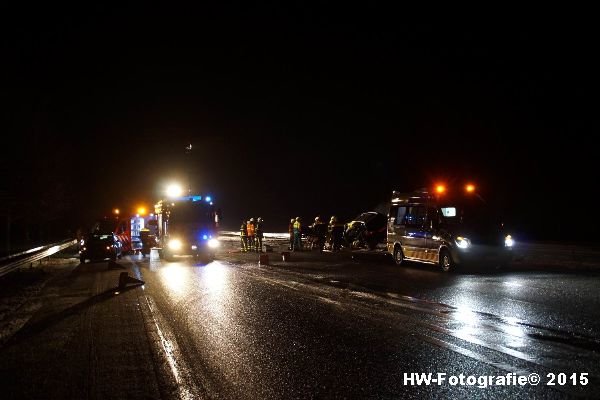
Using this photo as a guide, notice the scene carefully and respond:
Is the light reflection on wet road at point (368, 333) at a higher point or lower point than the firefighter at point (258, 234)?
lower

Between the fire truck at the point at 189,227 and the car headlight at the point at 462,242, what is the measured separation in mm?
11824

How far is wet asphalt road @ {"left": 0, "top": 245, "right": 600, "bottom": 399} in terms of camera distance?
613 centimetres

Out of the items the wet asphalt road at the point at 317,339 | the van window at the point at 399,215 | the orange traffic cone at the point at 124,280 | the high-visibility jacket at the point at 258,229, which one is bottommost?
the wet asphalt road at the point at 317,339

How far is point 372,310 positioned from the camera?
10852 mm

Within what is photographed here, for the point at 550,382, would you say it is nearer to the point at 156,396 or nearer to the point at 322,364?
the point at 322,364

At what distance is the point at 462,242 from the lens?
1791 centimetres

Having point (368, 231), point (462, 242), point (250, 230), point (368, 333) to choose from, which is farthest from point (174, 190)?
point (368, 333)

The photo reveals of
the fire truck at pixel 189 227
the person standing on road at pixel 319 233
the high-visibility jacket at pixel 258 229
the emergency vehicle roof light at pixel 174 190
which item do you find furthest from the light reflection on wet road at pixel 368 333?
the person standing on road at pixel 319 233

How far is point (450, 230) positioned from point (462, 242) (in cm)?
62

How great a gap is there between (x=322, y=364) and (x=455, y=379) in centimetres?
157

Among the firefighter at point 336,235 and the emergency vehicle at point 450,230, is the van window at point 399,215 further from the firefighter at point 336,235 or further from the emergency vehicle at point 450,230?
the firefighter at point 336,235

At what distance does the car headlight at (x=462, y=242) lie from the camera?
17797mm

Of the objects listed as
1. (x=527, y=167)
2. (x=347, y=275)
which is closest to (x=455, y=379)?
(x=347, y=275)

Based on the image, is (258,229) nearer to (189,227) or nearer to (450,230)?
(189,227)
